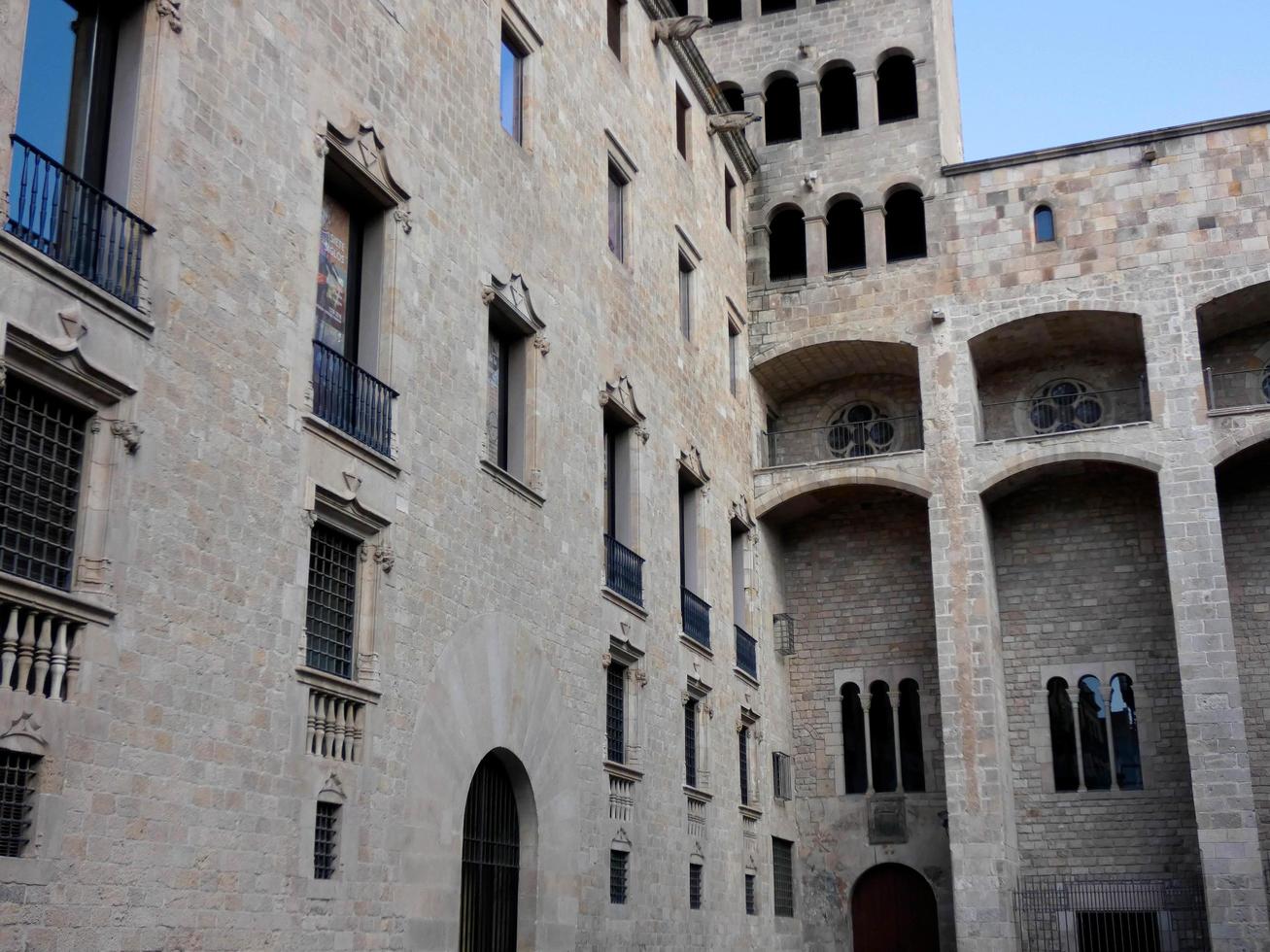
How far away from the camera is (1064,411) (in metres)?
26.3

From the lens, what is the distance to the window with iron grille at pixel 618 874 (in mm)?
16656

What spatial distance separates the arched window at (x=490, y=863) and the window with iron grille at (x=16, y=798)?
18.7 feet

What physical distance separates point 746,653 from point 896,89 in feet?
39.6

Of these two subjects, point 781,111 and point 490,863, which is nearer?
point 490,863

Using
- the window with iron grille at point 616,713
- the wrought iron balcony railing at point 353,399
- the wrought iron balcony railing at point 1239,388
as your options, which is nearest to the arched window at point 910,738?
the wrought iron balcony railing at point 1239,388

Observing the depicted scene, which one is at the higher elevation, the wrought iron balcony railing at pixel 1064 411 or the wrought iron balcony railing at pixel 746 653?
the wrought iron balcony railing at pixel 1064 411

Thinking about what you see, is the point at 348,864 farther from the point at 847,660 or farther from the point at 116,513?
the point at 847,660

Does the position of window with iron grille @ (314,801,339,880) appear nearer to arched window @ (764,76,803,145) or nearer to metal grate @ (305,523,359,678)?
metal grate @ (305,523,359,678)

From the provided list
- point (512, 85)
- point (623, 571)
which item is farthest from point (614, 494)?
point (512, 85)

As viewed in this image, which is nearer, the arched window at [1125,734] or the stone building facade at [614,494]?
the stone building facade at [614,494]

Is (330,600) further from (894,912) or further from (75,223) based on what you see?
(894,912)

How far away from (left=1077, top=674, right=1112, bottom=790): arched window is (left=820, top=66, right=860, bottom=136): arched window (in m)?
11.6

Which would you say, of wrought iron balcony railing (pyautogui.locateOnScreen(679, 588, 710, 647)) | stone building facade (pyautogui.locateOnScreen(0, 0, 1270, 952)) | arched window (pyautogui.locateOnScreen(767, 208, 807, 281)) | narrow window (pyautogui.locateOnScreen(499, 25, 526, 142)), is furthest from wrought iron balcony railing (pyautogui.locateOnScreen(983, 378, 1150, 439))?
narrow window (pyautogui.locateOnScreen(499, 25, 526, 142))

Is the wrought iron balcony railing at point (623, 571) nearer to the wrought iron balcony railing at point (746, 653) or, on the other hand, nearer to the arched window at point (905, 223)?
the wrought iron balcony railing at point (746, 653)
